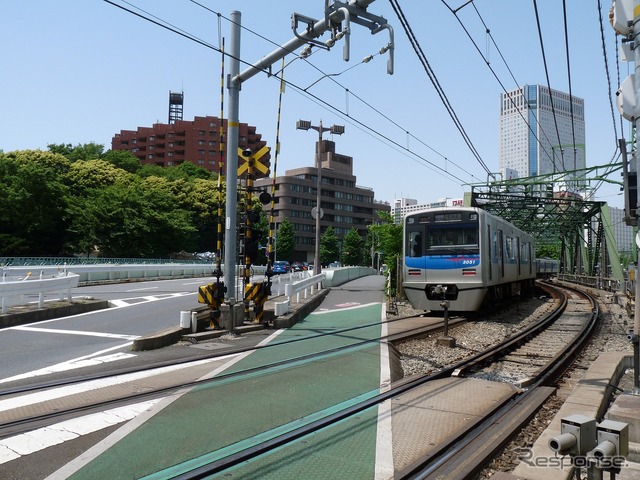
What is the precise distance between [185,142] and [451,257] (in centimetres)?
9378

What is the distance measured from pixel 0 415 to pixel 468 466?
4619 millimetres

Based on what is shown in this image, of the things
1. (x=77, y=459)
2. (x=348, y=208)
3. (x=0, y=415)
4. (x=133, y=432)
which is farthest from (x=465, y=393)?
(x=348, y=208)

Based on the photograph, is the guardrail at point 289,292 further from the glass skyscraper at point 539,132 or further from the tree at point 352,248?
the tree at point 352,248

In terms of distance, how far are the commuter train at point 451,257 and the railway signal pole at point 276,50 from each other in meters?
6.25

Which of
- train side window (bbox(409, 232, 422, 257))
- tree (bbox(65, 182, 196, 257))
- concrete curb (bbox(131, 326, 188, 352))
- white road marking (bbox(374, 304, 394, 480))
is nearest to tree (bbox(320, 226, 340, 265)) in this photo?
tree (bbox(65, 182, 196, 257))

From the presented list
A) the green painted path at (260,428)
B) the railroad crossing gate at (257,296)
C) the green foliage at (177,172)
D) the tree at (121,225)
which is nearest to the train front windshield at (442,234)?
the railroad crossing gate at (257,296)

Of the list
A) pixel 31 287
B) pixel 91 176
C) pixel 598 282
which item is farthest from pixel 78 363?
pixel 91 176

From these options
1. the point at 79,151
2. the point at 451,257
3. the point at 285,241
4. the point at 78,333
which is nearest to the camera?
the point at 78,333

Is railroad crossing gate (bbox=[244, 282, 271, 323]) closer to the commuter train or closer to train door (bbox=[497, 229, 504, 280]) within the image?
the commuter train

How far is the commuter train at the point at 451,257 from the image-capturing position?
14762 millimetres

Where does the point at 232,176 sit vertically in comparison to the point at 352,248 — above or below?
below

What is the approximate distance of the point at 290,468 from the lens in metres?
4.16

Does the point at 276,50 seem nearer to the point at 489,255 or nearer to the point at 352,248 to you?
the point at 489,255

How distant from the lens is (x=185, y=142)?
102 m
